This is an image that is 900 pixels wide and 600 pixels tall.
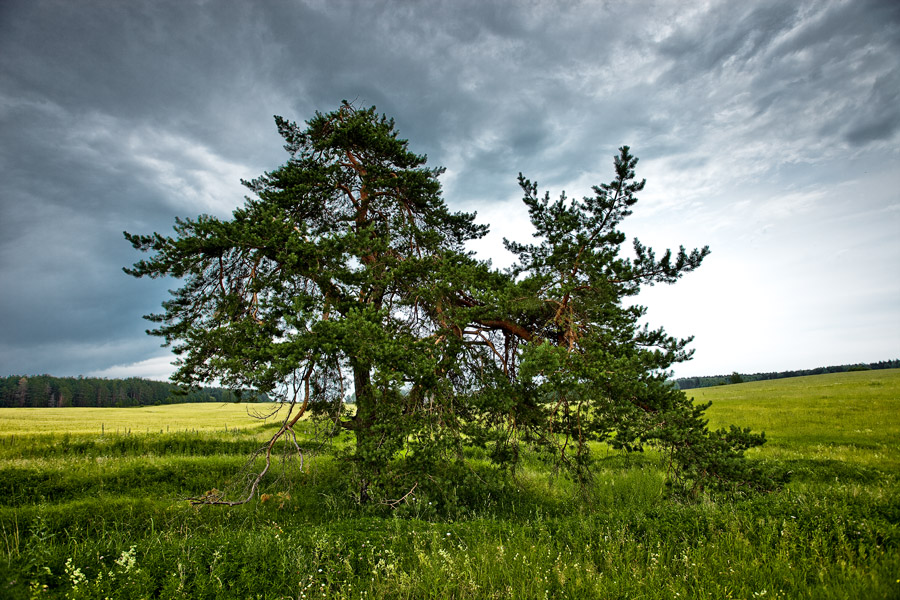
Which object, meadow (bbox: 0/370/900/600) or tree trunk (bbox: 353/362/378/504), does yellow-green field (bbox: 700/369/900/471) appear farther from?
tree trunk (bbox: 353/362/378/504)

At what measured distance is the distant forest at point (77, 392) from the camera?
78.0 metres

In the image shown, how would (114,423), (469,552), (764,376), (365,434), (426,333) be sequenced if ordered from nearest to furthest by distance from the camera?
(469,552), (365,434), (426,333), (114,423), (764,376)

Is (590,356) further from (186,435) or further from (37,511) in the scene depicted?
(186,435)

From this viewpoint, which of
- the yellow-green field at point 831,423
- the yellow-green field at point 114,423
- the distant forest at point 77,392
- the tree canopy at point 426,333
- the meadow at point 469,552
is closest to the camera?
the meadow at point 469,552

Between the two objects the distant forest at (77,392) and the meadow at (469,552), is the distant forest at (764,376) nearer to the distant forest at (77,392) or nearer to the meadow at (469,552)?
the meadow at (469,552)

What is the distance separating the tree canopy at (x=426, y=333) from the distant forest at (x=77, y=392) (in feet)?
271

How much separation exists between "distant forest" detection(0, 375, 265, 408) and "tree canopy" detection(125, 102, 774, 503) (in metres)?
82.7

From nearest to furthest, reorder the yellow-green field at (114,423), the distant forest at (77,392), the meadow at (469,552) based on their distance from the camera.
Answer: the meadow at (469,552) → the yellow-green field at (114,423) → the distant forest at (77,392)

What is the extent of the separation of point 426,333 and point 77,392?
111 m

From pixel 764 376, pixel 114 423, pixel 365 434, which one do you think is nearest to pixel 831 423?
pixel 365 434

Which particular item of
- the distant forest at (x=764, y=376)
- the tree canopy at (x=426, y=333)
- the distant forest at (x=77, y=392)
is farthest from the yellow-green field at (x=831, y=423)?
the distant forest at (x=77, y=392)

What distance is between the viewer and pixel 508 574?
471cm

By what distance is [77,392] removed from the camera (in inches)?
3243

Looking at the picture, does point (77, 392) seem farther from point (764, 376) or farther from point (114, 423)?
point (764, 376)
